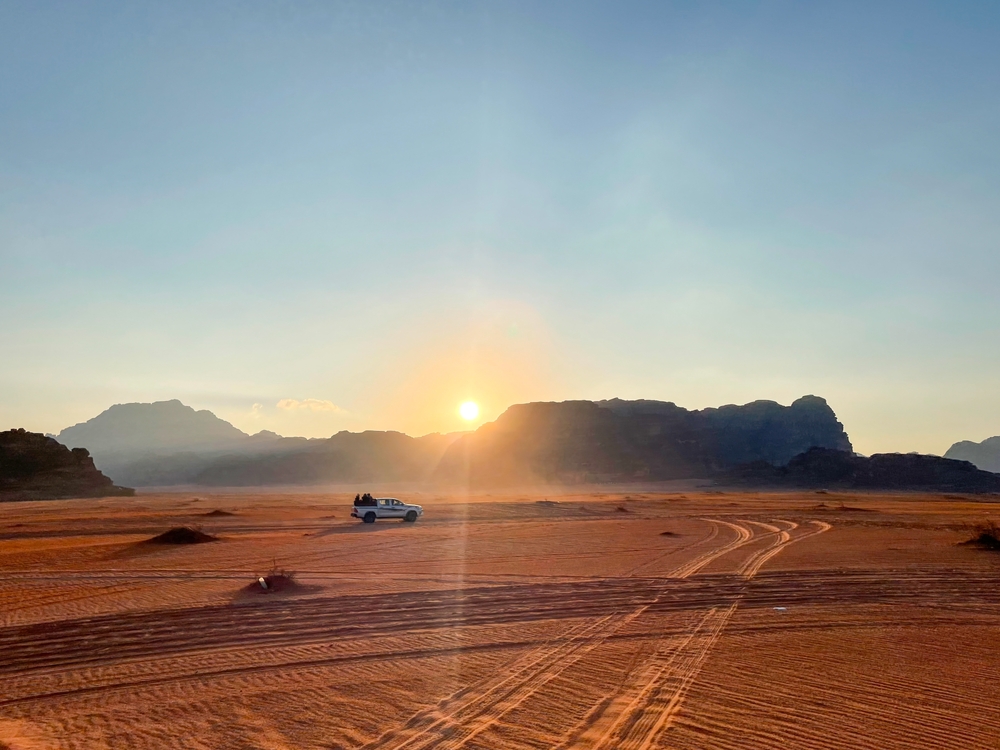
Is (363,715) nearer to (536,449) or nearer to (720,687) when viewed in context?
(720,687)

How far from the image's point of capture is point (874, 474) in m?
118

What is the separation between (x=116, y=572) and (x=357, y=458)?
176 metres

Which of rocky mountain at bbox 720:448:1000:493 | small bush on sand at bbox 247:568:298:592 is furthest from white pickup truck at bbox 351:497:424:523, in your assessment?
rocky mountain at bbox 720:448:1000:493

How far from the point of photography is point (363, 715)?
7.66 meters

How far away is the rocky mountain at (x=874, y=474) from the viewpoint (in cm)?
11219

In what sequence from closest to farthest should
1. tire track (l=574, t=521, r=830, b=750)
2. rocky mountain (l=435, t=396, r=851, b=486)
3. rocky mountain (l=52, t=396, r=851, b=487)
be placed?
1. tire track (l=574, t=521, r=830, b=750)
2. rocky mountain (l=435, t=396, r=851, b=486)
3. rocky mountain (l=52, t=396, r=851, b=487)

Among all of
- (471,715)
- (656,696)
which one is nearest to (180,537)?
(471,715)

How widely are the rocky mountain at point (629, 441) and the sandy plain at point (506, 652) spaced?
398 feet

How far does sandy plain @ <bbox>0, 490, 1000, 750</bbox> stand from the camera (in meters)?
7.20

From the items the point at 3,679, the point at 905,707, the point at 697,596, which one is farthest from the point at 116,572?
the point at 905,707

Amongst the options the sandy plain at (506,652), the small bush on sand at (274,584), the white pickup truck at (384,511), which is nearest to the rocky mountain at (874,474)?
the white pickup truck at (384,511)

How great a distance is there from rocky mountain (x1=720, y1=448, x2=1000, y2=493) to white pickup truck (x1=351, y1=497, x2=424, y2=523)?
313ft

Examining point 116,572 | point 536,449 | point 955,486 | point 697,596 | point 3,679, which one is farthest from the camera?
point 536,449

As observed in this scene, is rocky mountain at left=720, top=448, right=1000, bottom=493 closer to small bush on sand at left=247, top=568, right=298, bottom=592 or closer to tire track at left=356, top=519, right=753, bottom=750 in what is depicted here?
small bush on sand at left=247, top=568, right=298, bottom=592
